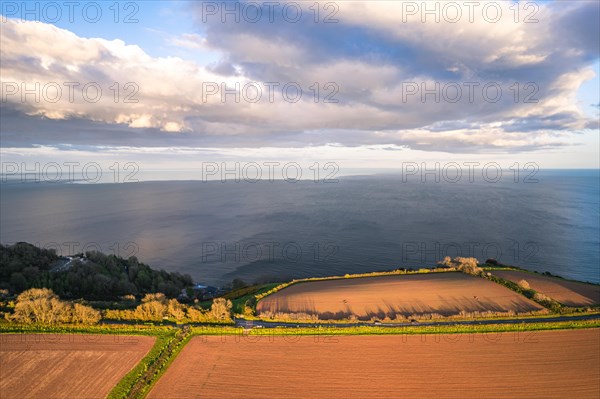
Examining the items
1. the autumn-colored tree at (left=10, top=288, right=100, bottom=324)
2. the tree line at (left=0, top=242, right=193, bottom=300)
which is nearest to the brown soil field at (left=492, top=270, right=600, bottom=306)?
the tree line at (left=0, top=242, right=193, bottom=300)

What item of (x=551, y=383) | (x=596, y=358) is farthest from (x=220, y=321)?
(x=596, y=358)

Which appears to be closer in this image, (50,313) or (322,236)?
(50,313)

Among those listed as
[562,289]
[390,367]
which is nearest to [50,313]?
[390,367]

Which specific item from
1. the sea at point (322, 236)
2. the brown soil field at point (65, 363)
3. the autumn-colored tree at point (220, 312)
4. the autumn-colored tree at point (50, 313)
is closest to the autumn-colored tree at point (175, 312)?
the autumn-colored tree at point (220, 312)

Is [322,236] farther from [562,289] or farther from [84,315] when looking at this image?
[84,315]

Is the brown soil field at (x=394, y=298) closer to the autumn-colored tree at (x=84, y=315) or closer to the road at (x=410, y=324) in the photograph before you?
the road at (x=410, y=324)

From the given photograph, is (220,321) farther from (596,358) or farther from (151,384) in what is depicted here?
(596,358)
